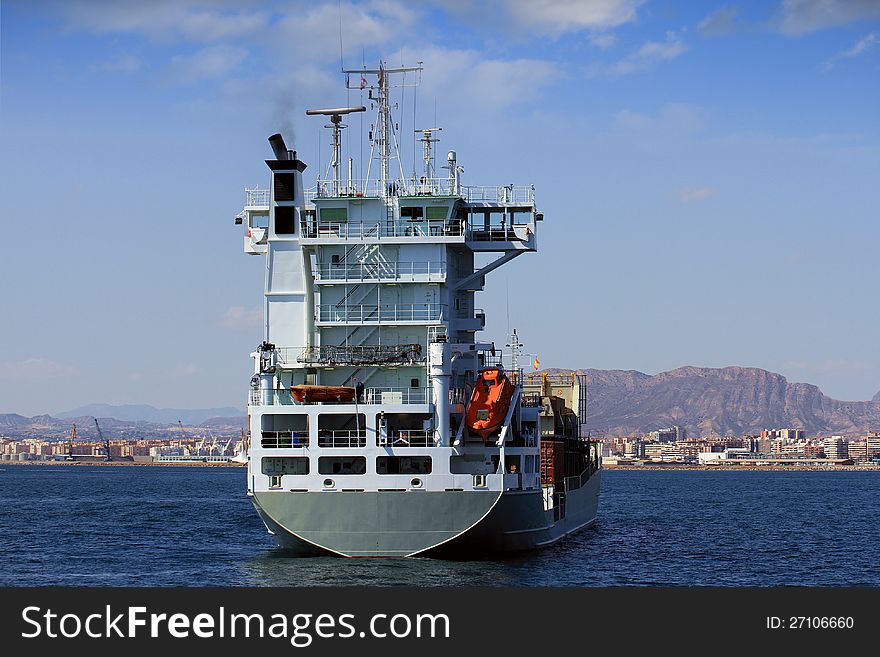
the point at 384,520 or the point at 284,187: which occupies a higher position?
the point at 284,187

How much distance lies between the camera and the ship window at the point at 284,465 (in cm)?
3984

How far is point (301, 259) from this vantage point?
142ft

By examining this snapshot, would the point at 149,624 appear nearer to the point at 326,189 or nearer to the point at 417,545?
the point at 417,545


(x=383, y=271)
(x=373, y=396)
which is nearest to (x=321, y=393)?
(x=373, y=396)

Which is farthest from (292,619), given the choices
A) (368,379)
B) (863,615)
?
(368,379)

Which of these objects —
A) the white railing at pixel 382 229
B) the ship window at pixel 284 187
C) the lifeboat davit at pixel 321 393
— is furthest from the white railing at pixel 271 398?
the ship window at pixel 284 187

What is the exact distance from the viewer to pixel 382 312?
4284cm

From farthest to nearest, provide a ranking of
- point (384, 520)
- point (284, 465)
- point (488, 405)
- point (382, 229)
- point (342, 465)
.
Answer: point (382, 229), point (488, 405), point (342, 465), point (284, 465), point (384, 520)

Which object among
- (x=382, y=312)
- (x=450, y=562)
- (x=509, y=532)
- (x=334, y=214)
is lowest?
(x=450, y=562)

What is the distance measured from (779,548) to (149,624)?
110 feet

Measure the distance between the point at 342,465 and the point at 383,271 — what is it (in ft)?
20.6

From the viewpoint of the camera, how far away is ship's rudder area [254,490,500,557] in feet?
126

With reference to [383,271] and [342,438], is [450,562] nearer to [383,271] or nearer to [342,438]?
[342,438]

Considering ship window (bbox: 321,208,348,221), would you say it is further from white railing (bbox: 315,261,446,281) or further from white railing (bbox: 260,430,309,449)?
white railing (bbox: 260,430,309,449)
